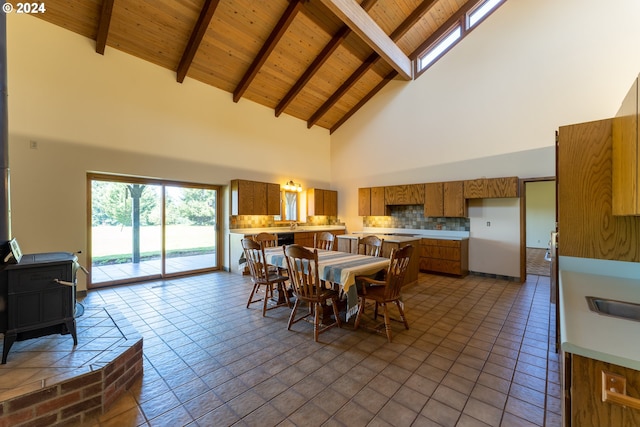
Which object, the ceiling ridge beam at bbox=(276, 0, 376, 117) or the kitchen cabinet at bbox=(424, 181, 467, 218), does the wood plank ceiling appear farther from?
the kitchen cabinet at bbox=(424, 181, 467, 218)

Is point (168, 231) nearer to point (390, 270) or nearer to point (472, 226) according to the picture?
point (390, 270)

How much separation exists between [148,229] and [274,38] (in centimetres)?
442

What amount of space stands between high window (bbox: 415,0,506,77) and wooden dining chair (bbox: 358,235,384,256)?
485 cm

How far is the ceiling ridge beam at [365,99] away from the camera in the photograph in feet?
22.3

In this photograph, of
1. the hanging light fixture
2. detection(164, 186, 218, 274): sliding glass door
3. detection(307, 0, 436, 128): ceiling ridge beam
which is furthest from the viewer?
the hanging light fixture

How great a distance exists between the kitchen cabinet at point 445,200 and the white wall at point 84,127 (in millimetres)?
4490

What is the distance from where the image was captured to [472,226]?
560 centimetres

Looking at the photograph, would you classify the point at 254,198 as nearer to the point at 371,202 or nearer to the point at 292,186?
the point at 292,186

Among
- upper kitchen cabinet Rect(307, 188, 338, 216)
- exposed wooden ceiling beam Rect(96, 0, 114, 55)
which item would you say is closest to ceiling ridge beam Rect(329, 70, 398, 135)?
upper kitchen cabinet Rect(307, 188, 338, 216)

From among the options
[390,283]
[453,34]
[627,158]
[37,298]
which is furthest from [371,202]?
[37,298]

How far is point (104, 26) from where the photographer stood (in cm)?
394

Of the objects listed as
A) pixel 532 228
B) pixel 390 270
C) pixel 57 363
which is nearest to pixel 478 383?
pixel 390 270

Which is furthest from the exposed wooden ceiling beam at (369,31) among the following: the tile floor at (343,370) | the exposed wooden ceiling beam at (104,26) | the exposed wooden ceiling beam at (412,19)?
the tile floor at (343,370)

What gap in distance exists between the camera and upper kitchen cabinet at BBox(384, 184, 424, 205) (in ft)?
20.0
